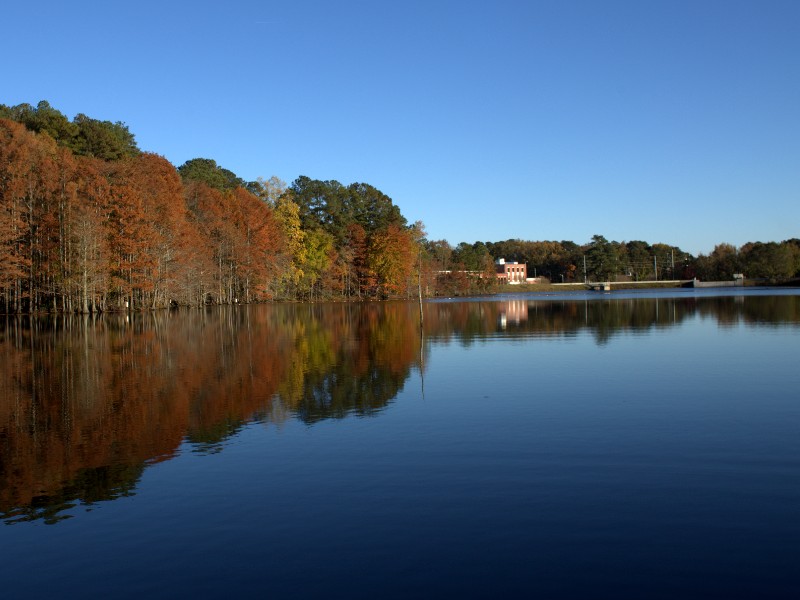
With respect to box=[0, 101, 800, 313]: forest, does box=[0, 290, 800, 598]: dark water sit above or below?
below

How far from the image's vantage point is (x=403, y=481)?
9.66 m

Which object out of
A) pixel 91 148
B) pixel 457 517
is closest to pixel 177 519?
pixel 457 517

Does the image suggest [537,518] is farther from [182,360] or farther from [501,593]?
[182,360]

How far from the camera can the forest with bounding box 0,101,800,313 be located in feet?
176

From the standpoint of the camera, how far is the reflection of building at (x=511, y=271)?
18162cm

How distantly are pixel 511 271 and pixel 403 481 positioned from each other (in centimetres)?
17994

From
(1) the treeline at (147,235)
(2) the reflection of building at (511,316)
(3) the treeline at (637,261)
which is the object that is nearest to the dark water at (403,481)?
(2) the reflection of building at (511,316)

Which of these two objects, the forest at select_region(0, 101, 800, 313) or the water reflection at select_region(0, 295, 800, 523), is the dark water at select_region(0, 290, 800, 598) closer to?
the water reflection at select_region(0, 295, 800, 523)

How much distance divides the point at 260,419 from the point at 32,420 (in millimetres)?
4768

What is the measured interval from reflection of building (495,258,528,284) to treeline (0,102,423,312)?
8093cm

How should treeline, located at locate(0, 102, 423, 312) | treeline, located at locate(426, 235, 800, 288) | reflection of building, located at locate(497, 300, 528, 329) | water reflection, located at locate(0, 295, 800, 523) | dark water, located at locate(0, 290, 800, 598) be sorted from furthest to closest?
treeline, located at locate(426, 235, 800, 288), treeline, located at locate(0, 102, 423, 312), reflection of building, located at locate(497, 300, 528, 329), water reflection, located at locate(0, 295, 800, 523), dark water, located at locate(0, 290, 800, 598)

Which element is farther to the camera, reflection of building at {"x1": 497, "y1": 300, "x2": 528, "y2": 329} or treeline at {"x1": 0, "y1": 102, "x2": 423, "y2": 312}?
treeline at {"x1": 0, "y1": 102, "x2": 423, "y2": 312}

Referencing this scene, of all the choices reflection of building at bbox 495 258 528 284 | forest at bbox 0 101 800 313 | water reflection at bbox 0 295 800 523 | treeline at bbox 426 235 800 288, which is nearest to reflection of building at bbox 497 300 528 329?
water reflection at bbox 0 295 800 523

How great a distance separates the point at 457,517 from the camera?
812 centimetres
